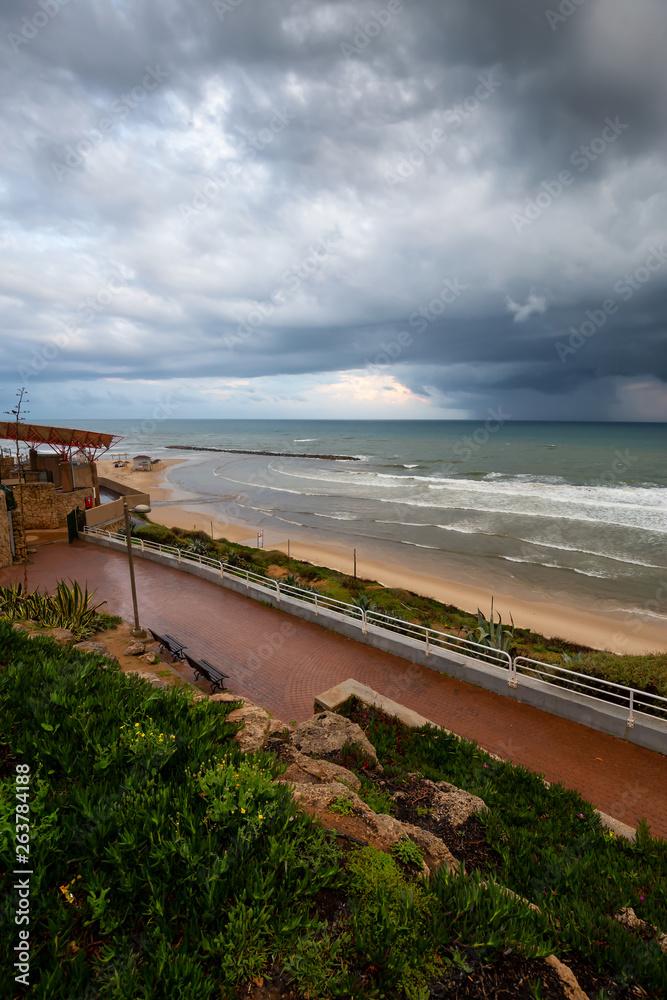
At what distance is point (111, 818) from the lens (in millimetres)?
3592

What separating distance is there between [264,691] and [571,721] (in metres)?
6.30

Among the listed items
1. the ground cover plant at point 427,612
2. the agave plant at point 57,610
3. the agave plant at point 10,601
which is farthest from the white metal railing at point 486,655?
the agave plant at point 10,601

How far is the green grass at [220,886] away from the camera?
2805mm

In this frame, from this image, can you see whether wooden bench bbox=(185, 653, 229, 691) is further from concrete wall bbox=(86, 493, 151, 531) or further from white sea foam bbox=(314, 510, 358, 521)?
white sea foam bbox=(314, 510, 358, 521)

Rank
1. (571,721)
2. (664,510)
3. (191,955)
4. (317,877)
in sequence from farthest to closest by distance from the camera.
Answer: (664,510)
(571,721)
(317,877)
(191,955)

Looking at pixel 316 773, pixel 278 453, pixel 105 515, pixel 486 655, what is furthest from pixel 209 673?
pixel 278 453

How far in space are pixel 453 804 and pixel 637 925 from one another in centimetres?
213

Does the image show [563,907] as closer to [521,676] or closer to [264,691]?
[521,676]

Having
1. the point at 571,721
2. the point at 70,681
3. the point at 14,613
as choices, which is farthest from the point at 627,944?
the point at 14,613

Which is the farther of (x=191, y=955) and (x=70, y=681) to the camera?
(x=70, y=681)

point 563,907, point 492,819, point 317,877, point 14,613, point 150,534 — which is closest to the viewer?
point 317,877

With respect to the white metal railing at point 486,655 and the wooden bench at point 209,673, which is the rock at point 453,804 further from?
the wooden bench at point 209,673

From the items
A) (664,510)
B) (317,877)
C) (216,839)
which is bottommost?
(664,510)

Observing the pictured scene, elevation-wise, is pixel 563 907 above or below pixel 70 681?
below
